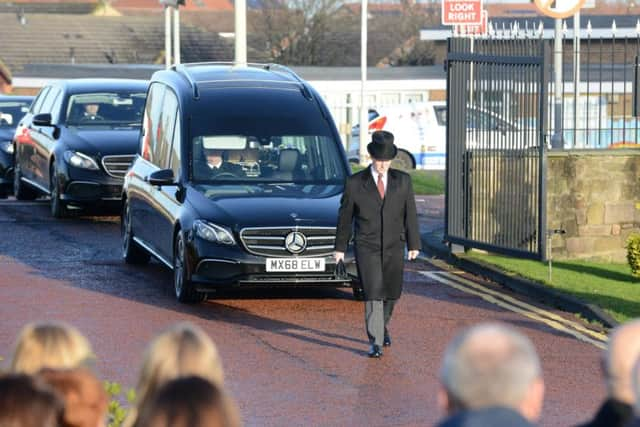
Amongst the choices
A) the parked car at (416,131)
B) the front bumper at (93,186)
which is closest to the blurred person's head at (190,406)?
the front bumper at (93,186)

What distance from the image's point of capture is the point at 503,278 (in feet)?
50.1

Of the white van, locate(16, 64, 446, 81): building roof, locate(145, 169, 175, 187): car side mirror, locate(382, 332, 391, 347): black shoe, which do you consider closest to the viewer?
locate(382, 332, 391, 347): black shoe

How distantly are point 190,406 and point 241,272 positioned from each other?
30.4 ft

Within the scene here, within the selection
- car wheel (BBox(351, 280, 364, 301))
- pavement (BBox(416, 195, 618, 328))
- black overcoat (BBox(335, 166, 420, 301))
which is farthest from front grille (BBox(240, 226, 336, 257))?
pavement (BBox(416, 195, 618, 328))

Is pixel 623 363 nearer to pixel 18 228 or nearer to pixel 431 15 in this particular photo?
pixel 18 228

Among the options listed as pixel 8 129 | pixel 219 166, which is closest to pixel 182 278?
pixel 219 166

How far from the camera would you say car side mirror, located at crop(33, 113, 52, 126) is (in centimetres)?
2034

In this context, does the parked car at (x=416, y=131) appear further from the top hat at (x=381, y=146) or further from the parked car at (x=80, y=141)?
Result: the top hat at (x=381, y=146)

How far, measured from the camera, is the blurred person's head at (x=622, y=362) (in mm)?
4238

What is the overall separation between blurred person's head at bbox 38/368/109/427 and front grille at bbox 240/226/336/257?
8590mm

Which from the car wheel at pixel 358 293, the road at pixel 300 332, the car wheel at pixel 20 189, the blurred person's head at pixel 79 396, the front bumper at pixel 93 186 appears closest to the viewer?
the blurred person's head at pixel 79 396

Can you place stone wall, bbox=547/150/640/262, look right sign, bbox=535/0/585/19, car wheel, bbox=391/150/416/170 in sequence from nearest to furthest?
stone wall, bbox=547/150/640/262 → look right sign, bbox=535/0/585/19 → car wheel, bbox=391/150/416/170

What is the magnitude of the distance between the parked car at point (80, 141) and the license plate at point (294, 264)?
22.7ft

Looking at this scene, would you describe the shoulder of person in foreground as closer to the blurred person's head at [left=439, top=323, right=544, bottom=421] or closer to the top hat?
the blurred person's head at [left=439, top=323, right=544, bottom=421]
